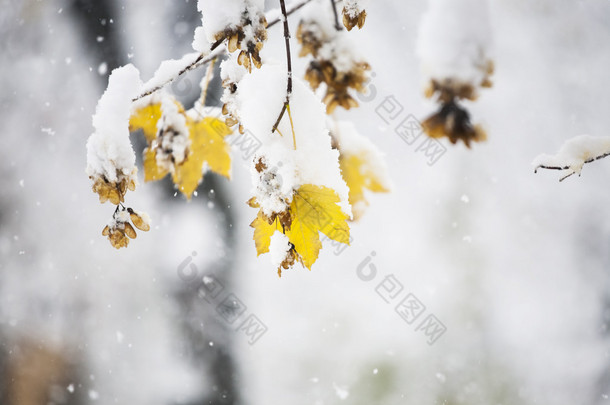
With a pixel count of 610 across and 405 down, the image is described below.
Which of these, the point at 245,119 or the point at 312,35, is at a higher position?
the point at 312,35

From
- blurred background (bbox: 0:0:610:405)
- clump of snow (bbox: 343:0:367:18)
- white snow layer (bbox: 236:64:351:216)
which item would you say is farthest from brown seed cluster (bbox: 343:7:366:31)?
blurred background (bbox: 0:0:610:405)

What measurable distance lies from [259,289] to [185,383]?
1.33 meters

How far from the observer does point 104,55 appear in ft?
8.41

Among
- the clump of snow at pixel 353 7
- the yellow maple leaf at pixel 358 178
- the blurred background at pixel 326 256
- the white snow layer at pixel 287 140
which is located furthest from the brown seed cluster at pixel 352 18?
the yellow maple leaf at pixel 358 178

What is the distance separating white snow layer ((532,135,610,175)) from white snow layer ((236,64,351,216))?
26 centimetres

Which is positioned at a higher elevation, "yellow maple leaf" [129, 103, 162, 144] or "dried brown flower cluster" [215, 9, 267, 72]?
"yellow maple leaf" [129, 103, 162, 144]

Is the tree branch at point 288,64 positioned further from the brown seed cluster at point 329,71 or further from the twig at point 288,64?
the brown seed cluster at point 329,71

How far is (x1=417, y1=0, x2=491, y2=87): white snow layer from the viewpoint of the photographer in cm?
53

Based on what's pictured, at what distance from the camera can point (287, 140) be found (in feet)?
1.62

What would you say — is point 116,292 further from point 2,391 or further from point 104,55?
point 104,55

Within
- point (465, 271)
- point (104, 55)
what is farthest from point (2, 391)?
point (465, 271)

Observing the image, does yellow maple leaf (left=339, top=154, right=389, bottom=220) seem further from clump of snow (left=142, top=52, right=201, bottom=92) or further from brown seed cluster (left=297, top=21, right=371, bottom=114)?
clump of snow (left=142, top=52, right=201, bottom=92)

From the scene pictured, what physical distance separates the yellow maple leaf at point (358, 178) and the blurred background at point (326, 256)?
0.23 m

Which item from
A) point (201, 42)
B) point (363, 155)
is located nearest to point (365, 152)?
point (363, 155)
